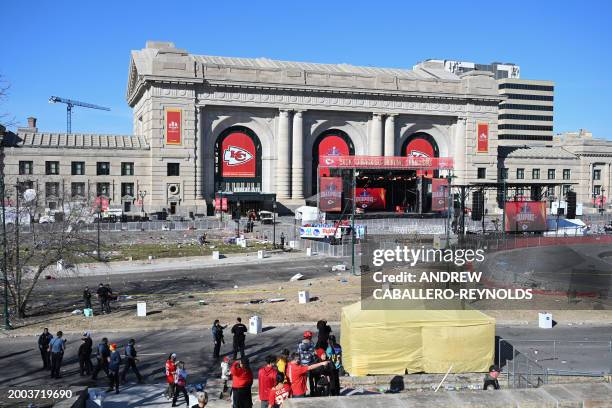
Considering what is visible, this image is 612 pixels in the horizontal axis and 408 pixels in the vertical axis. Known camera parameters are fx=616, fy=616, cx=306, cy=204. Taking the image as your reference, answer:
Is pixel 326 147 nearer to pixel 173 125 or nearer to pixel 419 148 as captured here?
pixel 419 148

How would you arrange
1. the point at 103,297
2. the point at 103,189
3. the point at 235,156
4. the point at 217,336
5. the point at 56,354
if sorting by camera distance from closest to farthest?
the point at 56,354 < the point at 217,336 < the point at 103,297 < the point at 103,189 < the point at 235,156

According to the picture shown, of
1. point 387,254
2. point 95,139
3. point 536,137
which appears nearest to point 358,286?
point 387,254

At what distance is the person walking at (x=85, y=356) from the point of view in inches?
747

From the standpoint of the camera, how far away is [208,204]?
79.8 metres

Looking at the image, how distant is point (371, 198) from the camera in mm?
82688

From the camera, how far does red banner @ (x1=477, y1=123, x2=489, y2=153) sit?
93125mm

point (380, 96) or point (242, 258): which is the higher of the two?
point (380, 96)

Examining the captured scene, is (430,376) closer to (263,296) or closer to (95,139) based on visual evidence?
(263,296)

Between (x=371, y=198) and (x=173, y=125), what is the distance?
2755 centimetres

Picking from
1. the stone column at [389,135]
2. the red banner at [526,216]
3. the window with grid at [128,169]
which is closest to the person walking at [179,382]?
the red banner at [526,216]

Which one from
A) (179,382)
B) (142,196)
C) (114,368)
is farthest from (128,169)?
Answer: (179,382)

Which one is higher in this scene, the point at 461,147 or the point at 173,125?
the point at 173,125

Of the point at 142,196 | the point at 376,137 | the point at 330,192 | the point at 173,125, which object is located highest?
the point at 173,125

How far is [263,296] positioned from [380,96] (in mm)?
59586
